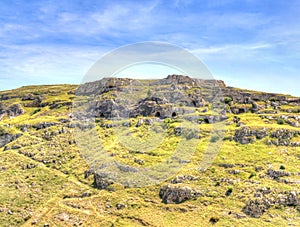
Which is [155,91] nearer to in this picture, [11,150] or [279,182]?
[11,150]

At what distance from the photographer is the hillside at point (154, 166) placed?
2501 inches

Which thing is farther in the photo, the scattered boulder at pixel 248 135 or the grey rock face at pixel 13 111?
the grey rock face at pixel 13 111

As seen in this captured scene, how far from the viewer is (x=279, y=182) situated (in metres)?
67.4

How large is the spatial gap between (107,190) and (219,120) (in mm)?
49939

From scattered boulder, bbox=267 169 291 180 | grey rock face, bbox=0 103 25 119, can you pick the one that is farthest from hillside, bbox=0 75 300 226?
grey rock face, bbox=0 103 25 119

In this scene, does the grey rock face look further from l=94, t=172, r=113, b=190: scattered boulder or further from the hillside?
l=94, t=172, r=113, b=190: scattered boulder

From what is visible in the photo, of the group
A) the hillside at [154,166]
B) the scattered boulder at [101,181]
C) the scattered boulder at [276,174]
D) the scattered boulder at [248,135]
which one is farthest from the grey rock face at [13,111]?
the scattered boulder at [276,174]

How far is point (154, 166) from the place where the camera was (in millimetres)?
77938

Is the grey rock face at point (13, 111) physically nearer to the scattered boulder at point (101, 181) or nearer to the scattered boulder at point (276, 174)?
the scattered boulder at point (101, 181)

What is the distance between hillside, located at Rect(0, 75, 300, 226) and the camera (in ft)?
208

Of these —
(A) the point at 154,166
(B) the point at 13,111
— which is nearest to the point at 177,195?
(A) the point at 154,166

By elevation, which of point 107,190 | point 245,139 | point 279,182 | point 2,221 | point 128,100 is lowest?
point 2,221

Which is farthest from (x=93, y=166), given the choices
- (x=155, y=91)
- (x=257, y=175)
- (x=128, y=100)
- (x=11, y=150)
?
(x=155, y=91)

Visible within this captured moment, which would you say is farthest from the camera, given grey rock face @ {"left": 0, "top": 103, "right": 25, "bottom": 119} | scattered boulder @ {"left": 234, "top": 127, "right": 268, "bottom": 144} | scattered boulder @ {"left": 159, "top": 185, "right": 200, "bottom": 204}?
grey rock face @ {"left": 0, "top": 103, "right": 25, "bottom": 119}
